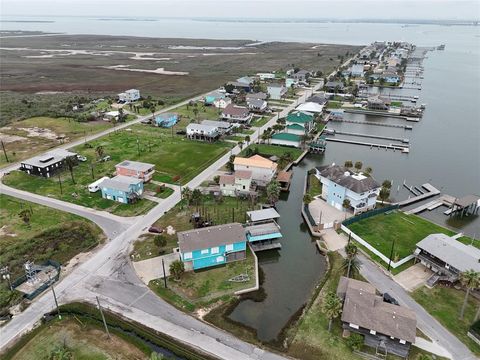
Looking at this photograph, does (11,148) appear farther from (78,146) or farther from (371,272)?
(371,272)

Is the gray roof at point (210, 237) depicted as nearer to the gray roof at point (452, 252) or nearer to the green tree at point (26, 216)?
the gray roof at point (452, 252)

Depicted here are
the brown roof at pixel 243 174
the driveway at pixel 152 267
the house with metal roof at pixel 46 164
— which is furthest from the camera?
the house with metal roof at pixel 46 164

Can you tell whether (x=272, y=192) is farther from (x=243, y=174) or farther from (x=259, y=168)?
(x=259, y=168)

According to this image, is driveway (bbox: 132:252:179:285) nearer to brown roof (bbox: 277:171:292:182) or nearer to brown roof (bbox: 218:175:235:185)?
brown roof (bbox: 218:175:235:185)

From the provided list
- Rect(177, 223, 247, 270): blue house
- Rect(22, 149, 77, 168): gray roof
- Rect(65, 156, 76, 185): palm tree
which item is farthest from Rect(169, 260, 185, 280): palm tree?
Rect(22, 149, 77, 168): gray roof

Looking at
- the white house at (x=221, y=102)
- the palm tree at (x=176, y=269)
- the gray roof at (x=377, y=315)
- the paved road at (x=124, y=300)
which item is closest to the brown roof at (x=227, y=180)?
the paved road at (x=124, y=300)

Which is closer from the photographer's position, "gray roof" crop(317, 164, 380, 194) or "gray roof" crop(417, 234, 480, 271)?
"gray roof" crop(417, 234, 480, 271)

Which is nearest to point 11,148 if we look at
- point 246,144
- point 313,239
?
point 246,144
